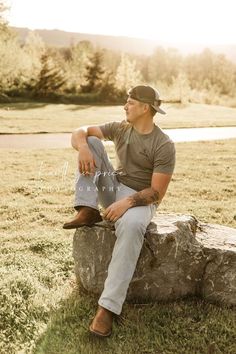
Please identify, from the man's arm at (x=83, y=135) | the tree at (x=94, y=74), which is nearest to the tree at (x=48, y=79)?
the tree at (x=94, y=74)

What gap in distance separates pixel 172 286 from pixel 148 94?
2023 millimetres

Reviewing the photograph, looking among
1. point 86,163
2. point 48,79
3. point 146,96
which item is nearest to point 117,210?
point 86,163

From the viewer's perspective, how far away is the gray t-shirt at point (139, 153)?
465 centimetres

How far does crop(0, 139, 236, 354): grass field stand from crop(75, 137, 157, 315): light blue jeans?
39 cm

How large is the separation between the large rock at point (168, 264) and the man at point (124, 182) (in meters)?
0.23

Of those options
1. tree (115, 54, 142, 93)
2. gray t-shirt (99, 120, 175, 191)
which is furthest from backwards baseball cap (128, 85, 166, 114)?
tree (115, 54, 142, 93)

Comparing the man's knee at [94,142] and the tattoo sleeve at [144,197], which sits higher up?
the man's knee at [94,142]

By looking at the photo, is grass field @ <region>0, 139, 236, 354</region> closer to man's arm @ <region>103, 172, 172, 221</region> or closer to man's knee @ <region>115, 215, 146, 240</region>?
man's knee @ <region>115, 215, 146, 240</region>

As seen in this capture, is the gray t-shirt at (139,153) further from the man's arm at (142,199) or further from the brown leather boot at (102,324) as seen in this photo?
the brown leather boot at (102,324)

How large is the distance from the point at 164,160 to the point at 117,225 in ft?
2.71

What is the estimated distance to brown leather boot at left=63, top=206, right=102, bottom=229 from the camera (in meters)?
4.56

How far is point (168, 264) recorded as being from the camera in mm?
4664

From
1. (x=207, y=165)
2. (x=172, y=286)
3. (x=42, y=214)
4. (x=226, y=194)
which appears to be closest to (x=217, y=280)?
(x=172, y=286)

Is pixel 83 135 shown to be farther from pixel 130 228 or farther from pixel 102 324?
pixel 102 324
